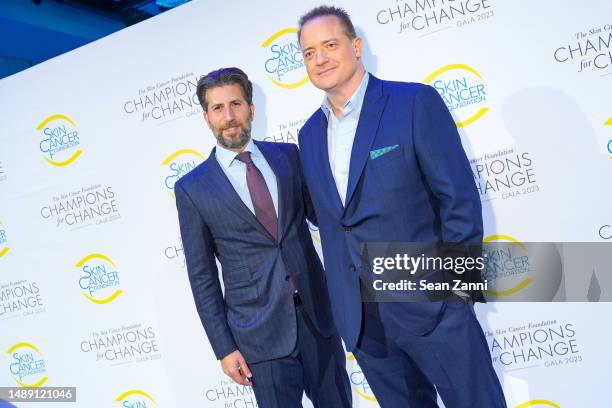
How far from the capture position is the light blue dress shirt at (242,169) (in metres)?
2.54

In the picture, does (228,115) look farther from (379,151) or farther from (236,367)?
(236,367)

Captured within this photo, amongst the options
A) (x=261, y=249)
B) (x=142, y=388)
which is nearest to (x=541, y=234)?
(x=261, y=249)

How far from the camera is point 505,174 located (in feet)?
9.57

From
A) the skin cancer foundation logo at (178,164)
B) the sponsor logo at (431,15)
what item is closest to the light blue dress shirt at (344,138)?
the sponsor logo at (431,15)

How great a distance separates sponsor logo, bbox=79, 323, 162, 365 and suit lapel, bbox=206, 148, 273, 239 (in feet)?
5.60

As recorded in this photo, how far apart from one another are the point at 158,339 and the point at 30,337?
1.12 m

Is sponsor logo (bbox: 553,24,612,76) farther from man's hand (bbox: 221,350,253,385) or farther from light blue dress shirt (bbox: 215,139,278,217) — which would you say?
man's hand (bbox: 221,350,253,385)

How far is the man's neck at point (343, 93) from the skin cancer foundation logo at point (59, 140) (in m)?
2.39

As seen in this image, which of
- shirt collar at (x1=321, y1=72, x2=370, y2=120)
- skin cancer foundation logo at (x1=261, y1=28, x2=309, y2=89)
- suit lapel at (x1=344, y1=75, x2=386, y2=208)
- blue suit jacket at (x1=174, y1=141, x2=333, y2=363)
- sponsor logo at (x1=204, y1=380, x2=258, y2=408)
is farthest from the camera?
sponsor logo at (x1=204, y1=380, x2=258, y2=408)

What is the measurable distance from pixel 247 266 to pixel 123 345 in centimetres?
187

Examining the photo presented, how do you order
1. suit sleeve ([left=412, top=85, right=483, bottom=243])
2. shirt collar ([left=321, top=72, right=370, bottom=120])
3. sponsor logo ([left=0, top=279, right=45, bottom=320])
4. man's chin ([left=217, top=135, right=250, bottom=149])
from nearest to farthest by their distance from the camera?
suit sleeve ([left=412, top=85, right=483, bottom=243]), shirt collar ([left=321, top=72, right=370, bottom=120]), man's chin ([left=217, top=135, right=250, bottom=149]), sponsor logo ([left=0, top=279, right=45, bottom=320])

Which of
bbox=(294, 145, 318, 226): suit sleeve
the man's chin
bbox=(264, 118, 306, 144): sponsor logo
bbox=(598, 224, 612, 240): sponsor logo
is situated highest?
bbox=(264, 118, 306, 144): sponsor logo

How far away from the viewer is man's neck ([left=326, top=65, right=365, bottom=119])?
86.0 inches

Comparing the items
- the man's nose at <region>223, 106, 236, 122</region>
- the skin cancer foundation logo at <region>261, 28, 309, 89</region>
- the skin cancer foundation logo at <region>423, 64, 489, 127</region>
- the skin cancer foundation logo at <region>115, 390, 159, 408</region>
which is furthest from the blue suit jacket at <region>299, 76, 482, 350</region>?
the skin cancer foundation logo at <region>115, 390, 159, 408</region>
